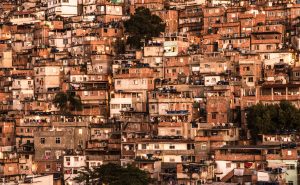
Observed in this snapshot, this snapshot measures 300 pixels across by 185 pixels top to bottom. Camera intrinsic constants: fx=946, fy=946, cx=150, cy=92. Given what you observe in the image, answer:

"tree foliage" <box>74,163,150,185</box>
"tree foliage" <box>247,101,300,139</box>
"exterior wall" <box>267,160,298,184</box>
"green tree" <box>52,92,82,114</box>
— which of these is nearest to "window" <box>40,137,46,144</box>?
"green tree" <box>52,92,82,114</box>

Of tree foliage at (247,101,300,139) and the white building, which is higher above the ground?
the white building

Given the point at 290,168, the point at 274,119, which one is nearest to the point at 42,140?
the point at 274,119

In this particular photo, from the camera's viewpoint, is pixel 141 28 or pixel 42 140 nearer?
pixel 42 140

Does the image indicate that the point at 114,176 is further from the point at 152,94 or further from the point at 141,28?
the point at 141,28

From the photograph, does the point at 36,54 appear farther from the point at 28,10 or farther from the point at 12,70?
the point at 28,10

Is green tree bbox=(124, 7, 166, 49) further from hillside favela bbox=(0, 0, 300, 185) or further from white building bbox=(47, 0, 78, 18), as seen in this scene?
white building bbox=(47, 0, 78, 18)

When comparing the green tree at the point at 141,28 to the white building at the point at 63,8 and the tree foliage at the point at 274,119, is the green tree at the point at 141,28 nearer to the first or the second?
the white building at the point at 63,8

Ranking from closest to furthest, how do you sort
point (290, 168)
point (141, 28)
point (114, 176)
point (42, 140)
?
point (290, 168) → point (114, 176) → point (42, 140) → point (141, 28)
